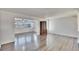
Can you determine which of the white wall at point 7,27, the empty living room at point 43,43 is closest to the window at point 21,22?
the empty living room at point 43,43

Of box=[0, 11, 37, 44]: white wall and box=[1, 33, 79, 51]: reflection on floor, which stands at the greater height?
box=[0, 11, 37, 44]: white wall

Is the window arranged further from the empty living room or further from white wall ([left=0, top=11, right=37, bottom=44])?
white wall ([left=0, top=11, right=37, bottom=44])

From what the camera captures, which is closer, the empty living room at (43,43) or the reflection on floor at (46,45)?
the reflection on floor at (46,45)

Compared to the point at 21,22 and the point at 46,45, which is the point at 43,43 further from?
the point at 21,22

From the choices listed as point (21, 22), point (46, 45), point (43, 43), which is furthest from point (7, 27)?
point (46, 45)

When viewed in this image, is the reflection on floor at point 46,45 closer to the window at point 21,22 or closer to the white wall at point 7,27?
the white wall at point 7,27

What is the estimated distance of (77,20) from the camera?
441 cm

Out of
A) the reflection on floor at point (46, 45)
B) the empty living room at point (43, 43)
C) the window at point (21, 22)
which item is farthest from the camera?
the window at point (21, 22)

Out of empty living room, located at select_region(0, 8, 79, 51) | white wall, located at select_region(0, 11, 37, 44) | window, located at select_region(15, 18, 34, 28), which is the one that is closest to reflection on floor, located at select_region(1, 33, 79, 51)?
empty living room, located at select_region(0, 8, 79, 51)

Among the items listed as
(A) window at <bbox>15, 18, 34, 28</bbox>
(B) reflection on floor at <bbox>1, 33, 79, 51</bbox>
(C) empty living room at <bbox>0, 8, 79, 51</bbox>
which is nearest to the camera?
(B) reflection on floor at <bbox>1, 33, 79, 51</bbox>

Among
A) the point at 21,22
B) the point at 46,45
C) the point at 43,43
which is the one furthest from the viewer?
the point at 43,43
